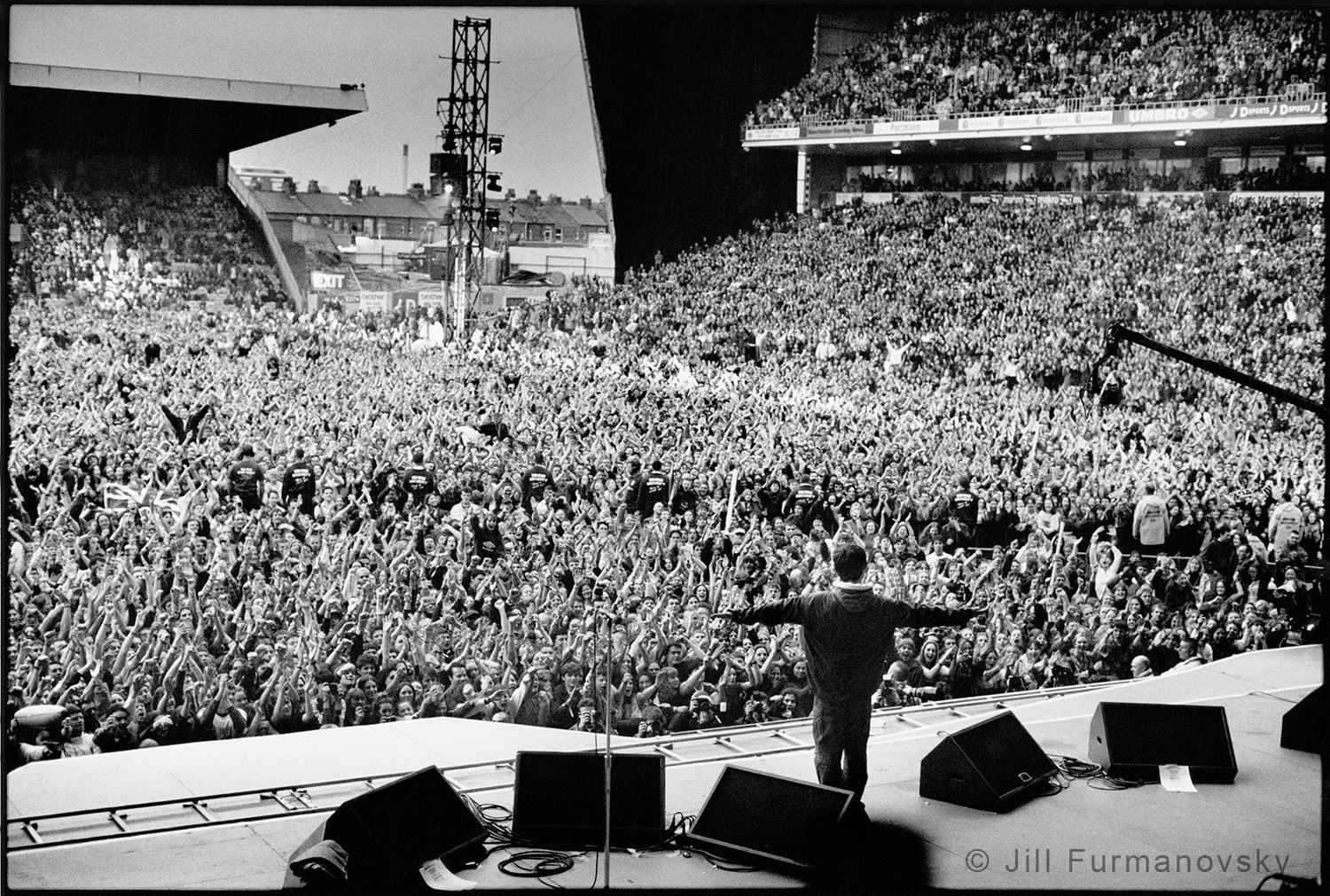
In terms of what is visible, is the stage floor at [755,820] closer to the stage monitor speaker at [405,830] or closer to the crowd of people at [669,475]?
the stage monitor speaker at [405,830]

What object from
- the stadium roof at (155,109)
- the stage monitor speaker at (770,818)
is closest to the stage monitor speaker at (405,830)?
the stage monitor speaker at (770,818)

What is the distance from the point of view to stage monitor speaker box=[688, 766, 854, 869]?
399 centimetres

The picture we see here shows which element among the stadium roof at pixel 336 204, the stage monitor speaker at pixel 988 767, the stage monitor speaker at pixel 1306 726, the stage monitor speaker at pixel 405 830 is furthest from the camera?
the stadium roof at pixel 336 204

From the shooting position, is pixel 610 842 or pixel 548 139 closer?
pixel 610 842

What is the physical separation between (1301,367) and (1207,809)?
9.25 ft

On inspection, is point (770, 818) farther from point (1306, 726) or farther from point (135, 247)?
point (135, 247)

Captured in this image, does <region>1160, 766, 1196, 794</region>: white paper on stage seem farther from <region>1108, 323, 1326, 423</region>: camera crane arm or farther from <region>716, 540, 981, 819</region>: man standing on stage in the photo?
<region>1108, 323, 1326, 423</region>: camera crane arm

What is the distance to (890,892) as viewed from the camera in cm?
406

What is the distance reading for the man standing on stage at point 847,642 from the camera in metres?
4.12

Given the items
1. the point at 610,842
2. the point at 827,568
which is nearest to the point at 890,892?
the point at 610,842

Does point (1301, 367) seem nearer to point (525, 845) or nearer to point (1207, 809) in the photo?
point (1207, 809)

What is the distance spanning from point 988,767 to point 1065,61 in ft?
11.6

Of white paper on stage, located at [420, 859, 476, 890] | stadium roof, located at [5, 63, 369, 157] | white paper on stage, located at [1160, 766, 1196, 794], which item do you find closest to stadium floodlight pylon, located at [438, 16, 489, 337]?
stadium roof, located at [5, 63, 369, 157]

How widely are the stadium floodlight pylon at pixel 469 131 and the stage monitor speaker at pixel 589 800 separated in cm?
254
